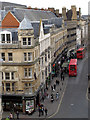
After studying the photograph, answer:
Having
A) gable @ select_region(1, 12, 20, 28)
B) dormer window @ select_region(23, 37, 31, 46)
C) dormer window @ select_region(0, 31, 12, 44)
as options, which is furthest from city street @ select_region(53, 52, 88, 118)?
gable @ select_region(1, 12, 20, 28)

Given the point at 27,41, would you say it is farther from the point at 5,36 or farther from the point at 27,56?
the point at 5,36

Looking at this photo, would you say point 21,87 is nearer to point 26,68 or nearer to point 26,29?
point 26,68

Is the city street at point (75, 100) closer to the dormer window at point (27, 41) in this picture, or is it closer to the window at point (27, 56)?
the window at point (27, 56)

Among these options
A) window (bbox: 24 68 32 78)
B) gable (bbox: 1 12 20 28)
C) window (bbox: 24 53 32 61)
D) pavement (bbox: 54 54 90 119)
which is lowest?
pavement (bbox: 54 54 90 119)

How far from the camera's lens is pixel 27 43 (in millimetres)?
43375

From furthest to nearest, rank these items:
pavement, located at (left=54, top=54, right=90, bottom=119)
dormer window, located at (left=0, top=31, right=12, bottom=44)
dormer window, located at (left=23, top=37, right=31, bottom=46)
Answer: dormer window, located at (left=0, top=31, right=12, bottom=44), dormer window, located at (left=23, top=37, right=31, bottom=46), pavement, located at (left=54, top=54, right=90, bottom=119)

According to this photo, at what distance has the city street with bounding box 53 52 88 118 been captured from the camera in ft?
139

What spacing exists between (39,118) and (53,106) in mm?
5771

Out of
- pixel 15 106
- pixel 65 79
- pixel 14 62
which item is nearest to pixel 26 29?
pixel 14 62

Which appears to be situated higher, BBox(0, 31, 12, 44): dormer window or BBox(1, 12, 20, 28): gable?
BBox(1, 12, 20, 28): gable

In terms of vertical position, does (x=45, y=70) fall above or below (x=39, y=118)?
above

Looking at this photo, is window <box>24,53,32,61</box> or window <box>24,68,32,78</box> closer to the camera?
window <box>24,53,32,61</box>

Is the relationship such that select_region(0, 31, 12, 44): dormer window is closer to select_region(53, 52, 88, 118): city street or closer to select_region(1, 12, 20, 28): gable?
select_region(1, 12, 20, 28): gable

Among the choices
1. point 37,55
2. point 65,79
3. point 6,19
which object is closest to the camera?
point 37,55
